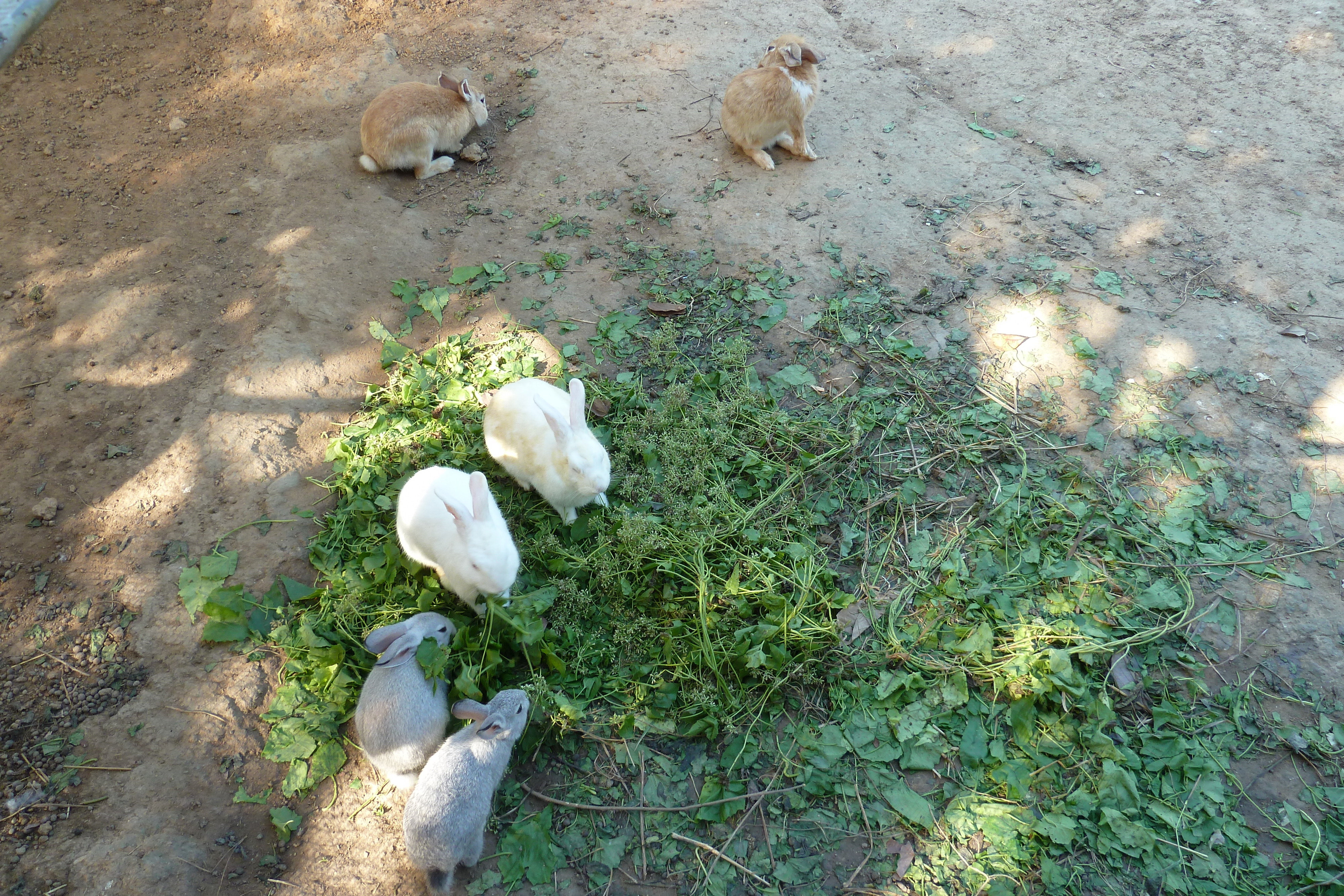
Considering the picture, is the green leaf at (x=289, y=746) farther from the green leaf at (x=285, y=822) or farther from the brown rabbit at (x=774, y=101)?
the brown rabbit at (x=774, y=101)

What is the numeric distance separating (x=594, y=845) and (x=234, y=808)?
1462 mm

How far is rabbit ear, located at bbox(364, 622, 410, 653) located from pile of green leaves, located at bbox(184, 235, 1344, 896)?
20 cm

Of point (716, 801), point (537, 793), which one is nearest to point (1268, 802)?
point (716, 801)

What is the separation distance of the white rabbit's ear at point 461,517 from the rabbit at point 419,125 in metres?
3.85

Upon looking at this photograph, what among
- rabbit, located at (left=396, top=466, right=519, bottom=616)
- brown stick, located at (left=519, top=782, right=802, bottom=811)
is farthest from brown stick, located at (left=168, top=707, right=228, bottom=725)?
brown stick, located at (left=519, top=782, right=802, bottom=811)

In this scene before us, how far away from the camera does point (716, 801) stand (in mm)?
2855

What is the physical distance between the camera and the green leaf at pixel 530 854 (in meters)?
2.70

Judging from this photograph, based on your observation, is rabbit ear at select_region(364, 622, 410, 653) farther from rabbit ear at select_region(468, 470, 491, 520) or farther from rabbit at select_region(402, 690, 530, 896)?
rabbit ear at select_region(468, 470, 491, 520)

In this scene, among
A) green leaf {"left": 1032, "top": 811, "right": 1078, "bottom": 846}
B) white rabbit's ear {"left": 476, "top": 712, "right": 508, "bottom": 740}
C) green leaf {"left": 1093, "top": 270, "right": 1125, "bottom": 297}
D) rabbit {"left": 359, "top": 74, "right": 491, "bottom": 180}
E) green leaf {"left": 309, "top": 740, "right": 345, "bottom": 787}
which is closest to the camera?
green leaf {"left": 1032, "top": 811, "right": 1078, "bottom": 846}

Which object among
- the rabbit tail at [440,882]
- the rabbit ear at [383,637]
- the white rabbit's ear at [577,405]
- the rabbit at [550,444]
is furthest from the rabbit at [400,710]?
the white rabbit's ear at [577,405]

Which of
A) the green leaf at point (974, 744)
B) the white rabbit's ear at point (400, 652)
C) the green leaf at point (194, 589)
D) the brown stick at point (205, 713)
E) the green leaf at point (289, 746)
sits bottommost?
the green leaf at point (974, 744)

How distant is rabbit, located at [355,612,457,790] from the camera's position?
9.21ft

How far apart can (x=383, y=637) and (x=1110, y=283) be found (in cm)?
481

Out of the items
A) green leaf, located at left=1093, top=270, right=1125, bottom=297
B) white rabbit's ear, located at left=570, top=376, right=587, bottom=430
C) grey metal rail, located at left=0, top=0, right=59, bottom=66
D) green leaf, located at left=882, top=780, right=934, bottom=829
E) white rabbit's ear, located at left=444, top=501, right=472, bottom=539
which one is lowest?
green leaf, located at left=882, top=780, right=934, bottom=829
